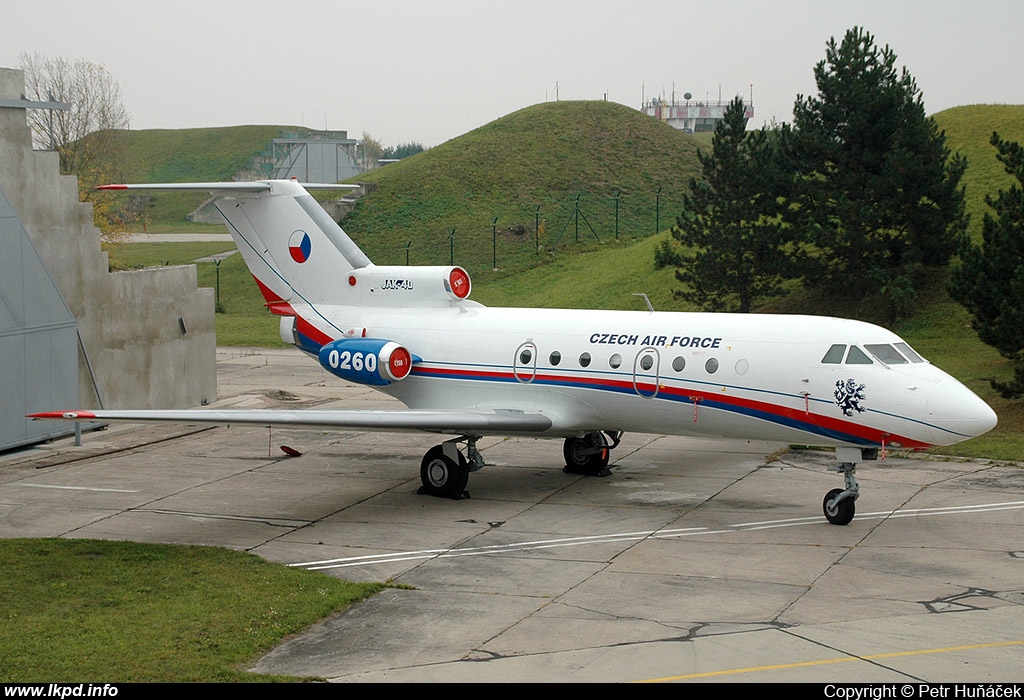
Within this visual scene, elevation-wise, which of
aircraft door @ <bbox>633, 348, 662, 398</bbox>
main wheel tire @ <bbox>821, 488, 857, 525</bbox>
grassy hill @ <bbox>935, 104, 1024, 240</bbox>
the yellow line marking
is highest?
grassy hill @ <bbox>935, 104, 1024, 240</bbox>

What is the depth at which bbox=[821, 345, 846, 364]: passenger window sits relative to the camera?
55.7 ft

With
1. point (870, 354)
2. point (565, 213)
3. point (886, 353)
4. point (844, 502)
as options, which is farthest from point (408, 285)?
point (565, 213)

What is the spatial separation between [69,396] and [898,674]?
1925 cm

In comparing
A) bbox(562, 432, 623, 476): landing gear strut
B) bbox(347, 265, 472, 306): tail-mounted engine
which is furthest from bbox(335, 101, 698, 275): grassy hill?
bbox(562, 432, 623, 476): landing gear strut

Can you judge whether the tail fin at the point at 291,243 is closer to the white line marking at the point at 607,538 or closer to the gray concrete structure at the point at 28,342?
the gray concrete structure at the point at 28,342

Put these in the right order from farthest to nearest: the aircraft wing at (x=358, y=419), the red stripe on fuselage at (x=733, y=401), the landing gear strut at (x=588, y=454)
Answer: the landing gear strut at (x=588, y=454)
the red stripe on fuselage at (x=733, y=401)
the aircraft wing at (x=358, y=419)

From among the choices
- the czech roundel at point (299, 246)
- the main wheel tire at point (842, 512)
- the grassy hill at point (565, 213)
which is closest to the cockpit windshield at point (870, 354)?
the main wheel tire at point (842, 512)

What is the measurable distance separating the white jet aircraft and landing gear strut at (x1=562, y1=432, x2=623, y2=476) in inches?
1.0

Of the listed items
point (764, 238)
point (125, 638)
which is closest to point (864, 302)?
point (764, 238)

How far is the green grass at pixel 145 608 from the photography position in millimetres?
10953

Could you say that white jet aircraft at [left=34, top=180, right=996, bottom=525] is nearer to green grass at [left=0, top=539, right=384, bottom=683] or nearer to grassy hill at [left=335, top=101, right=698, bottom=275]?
green grass at [left=0, top=539, right=384, bottom=683]

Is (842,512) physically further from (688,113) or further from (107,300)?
(688,113)

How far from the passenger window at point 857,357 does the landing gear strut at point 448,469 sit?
658cm

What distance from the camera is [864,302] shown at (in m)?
38.2
